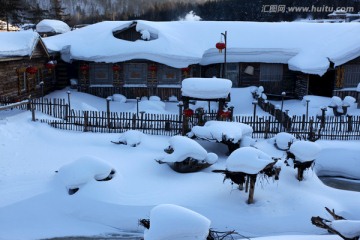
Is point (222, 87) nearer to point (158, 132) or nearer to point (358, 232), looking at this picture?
point (158, 132)

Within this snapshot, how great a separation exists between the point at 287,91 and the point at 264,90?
163cm

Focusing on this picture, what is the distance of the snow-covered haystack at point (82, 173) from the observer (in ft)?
38.0

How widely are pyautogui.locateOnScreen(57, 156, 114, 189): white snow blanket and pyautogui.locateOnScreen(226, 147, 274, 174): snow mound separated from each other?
12.7 ft

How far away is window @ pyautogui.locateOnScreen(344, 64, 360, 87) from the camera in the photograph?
82.5 ft

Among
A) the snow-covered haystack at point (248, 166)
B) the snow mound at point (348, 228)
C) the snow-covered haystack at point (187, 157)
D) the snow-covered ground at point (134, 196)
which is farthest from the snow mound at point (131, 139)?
the snow mound at point (348, 228)

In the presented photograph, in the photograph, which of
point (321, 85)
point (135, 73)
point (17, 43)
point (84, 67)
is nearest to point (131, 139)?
point (17, 43)

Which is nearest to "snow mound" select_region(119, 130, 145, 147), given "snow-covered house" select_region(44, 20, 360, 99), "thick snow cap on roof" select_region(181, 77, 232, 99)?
"thick snow cap on roof" select_region(181, 77, 232, 99)

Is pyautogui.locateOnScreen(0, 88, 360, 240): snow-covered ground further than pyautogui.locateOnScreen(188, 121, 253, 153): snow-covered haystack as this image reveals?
No

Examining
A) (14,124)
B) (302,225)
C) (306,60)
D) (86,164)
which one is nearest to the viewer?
(302,225)

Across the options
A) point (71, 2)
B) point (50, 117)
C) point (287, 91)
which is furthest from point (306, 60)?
point (71, 2)

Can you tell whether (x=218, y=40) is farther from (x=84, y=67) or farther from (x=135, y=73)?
(x=84, y=67)

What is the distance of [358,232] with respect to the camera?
6.59 meters

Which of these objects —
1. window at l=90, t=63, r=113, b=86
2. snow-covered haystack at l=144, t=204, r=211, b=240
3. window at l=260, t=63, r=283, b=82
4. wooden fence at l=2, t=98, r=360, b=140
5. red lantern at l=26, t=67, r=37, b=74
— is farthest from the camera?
window at l=260, t=63, r=283, b=82

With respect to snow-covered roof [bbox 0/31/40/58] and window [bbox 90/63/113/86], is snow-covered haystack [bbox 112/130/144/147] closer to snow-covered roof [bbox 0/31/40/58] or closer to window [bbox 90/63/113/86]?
snow-covered roof [bbox 0/31/40/58]
